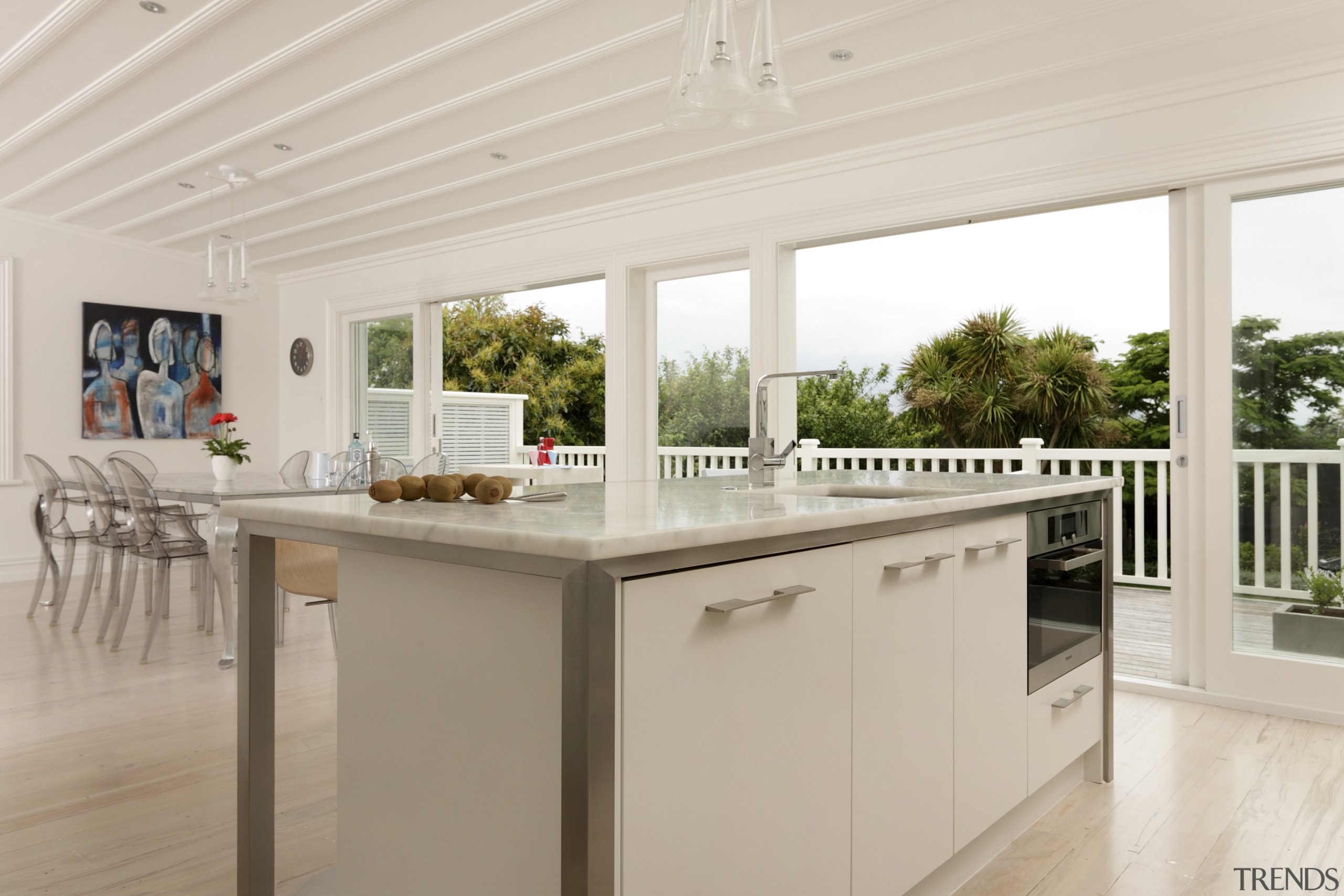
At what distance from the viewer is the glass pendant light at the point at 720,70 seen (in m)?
1.92

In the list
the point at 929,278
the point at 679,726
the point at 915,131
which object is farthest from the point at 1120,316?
the point at 679,726

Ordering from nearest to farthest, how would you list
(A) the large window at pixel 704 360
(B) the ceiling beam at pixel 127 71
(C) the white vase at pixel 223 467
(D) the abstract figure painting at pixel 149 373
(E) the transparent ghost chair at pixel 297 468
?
(B) the ceiling beam at pixel 127 71 → (C) the white vase at pixel 223 467 → (A) the large window at pixel 704 360 → (E) the transparent ghost chair at pixel 297 468 → (D) the abstract figure painting at pixel 149 373

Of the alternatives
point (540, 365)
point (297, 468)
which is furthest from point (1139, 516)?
point (540, 365)

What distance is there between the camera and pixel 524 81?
355cm

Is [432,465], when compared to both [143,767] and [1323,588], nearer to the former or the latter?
[143,767]

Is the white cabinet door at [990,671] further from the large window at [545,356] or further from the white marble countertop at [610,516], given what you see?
the large window at [545,356]

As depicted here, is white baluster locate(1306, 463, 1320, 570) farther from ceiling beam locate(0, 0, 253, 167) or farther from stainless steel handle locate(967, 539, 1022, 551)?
ceiling beam locate(0, 0, 253, 167)

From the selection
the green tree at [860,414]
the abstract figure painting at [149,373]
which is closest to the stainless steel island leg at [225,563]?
the abstract figure painting at [149,373]

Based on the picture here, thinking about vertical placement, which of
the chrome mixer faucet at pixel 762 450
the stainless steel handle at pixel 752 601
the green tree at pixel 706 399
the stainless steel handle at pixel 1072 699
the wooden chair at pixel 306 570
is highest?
the green tree at pixel 706 399

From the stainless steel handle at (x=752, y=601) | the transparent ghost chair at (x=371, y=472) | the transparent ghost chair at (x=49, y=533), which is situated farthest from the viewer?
the transparent ghost chair at (x=49, y=533)

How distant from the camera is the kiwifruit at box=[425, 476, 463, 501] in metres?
1.56

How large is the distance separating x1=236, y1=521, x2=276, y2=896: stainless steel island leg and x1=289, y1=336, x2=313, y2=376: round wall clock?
20.0 ft

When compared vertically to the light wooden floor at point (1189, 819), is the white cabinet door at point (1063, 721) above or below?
above

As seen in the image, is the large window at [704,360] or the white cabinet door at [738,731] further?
the large window at [704,360]
